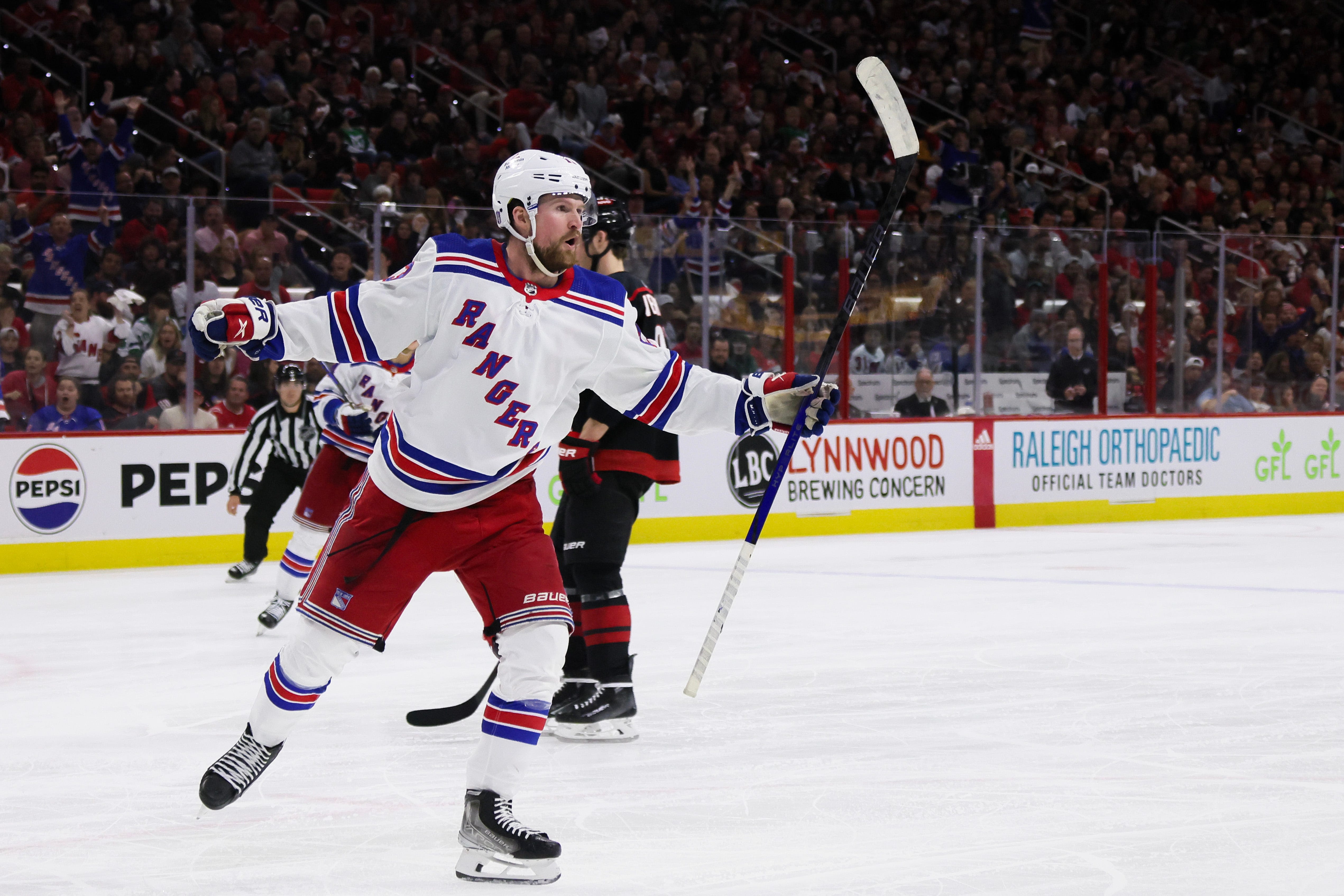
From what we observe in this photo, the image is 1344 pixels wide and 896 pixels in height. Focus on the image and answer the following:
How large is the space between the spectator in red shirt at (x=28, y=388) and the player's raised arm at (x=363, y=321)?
18.8 ft

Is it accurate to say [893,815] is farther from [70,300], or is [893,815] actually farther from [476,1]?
[476,1]

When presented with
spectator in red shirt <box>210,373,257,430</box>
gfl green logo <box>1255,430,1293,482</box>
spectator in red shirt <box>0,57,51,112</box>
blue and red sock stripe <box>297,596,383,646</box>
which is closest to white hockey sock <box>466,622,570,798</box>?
blue and red sock stripe <box>297,596,383,646</box>

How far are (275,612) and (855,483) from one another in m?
5.31

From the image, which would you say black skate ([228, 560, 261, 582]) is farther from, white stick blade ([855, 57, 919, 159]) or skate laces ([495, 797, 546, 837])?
skate laces ([495, 797, 546, 837])

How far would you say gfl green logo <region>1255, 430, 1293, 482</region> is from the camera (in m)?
A: 12.3

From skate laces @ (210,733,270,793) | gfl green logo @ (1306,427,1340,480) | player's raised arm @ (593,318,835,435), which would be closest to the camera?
skate laces @ (210,733,270,793)

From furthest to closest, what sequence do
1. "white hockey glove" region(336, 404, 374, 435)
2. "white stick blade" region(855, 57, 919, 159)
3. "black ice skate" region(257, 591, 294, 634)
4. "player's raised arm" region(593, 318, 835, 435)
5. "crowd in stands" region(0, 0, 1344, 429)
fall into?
"crowd in stands" region(0, 0, 1344, 429)
"black ice skate" region(257, 591, 294, 634)
"white hockey glove" region(336, 404, 374, 435)
"white stick blade" region(855, 57, 919, 159)
"player's raised arm" region(593, 318, 835, 435)

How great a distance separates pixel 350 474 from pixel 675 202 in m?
6.43

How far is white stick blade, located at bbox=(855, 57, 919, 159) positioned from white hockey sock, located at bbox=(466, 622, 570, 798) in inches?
61.7

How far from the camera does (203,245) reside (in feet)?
28.2

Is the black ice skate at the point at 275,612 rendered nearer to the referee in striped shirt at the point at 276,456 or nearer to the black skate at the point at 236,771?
the referee in striped shirt at the point at 276,456

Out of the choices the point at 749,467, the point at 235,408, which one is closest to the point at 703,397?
the point at 235,408

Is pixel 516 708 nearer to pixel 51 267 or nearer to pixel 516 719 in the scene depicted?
pixel 516 719

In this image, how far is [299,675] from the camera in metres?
3.04
